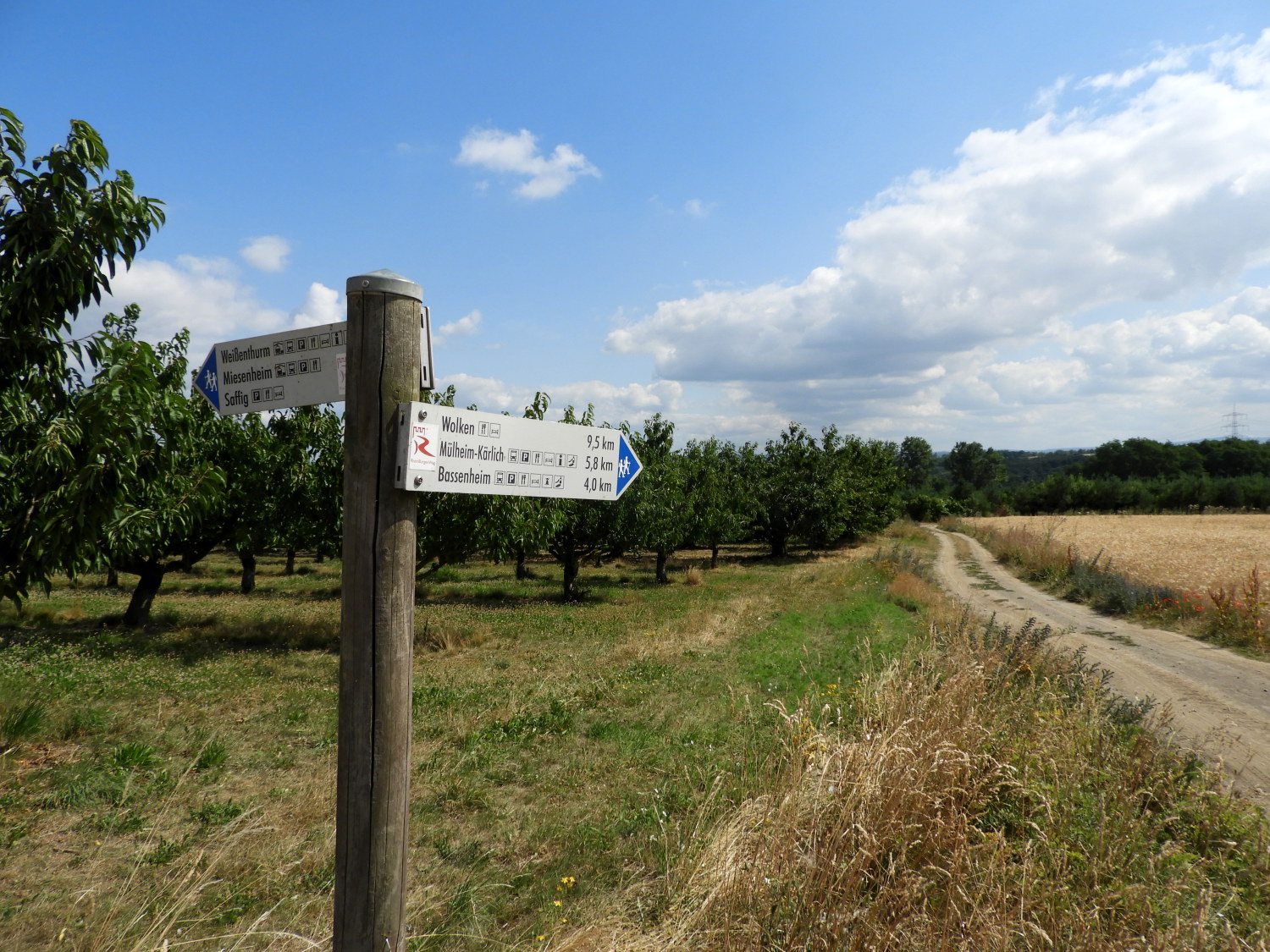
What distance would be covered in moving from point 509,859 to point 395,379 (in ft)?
11.9

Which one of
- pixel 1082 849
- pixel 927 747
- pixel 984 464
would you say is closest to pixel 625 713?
pixel 927 747

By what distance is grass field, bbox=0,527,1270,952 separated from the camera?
10.7 feet

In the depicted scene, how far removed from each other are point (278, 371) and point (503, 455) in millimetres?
→ 803

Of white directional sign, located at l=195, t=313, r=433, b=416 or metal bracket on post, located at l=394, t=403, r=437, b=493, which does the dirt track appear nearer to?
metal bracket on post, located at l=394, t=403, r=437, b=493

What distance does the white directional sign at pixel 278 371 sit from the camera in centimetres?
226

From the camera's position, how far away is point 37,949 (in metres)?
3.46

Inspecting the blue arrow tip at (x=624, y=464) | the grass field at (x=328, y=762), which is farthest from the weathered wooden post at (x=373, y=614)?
the grass field at (x=328, y=762)

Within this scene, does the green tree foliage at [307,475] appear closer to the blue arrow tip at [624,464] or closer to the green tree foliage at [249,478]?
the green tree foliage at [249,478]

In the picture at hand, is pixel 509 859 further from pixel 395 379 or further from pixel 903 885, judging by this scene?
pixel 395 379

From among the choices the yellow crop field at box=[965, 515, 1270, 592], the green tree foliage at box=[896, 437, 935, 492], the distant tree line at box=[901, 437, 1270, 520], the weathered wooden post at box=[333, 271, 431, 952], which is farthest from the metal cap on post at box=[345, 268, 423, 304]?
the green tree foliage at box=[896, 437, 935, 492]

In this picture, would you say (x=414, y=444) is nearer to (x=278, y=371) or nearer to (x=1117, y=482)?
(x=278, y=371)

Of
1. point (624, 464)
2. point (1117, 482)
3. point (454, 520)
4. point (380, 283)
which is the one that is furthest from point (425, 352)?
point (1117, 482)

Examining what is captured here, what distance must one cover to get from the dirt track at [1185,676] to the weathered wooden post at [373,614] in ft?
14.5

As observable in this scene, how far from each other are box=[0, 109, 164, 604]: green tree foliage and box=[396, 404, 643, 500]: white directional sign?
10.1 feet
